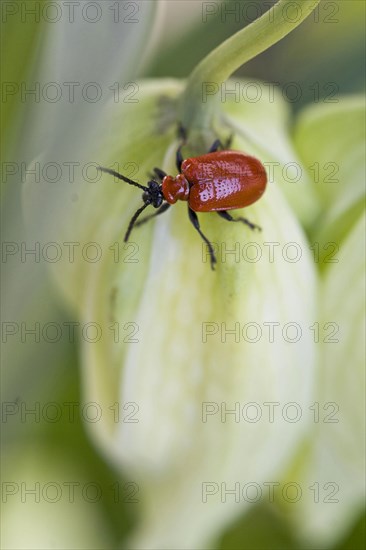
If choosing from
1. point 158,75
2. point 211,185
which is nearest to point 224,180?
point 211,185

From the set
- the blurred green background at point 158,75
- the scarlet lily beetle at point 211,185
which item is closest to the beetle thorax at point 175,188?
the scarlet lily beetle at point 211,185

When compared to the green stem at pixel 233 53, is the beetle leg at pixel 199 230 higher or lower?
lower

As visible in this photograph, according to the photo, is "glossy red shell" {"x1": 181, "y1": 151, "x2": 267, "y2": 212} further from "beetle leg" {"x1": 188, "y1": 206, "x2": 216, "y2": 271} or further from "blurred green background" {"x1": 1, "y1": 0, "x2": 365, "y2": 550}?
"blurred green background" {"x1": 1, "y1": 0, "x2": 365, "y2": 550}

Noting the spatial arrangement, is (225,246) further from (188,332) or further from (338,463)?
(338,463)

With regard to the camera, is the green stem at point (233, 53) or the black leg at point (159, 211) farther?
the black leg at point (159, 211)

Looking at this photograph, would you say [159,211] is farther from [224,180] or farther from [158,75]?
[158,75]

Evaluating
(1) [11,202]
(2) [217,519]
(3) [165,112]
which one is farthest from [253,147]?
(2) [217,519]

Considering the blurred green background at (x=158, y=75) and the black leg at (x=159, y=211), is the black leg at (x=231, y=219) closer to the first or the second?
the black leg at (x=159, y=211)

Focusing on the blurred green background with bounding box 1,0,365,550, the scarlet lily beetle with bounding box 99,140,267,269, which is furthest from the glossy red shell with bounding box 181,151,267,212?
A: the blurred green background with bounding box 1,0,365,550

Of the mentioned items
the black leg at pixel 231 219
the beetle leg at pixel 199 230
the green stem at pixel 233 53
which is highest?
the green stem at pixel 233 53
